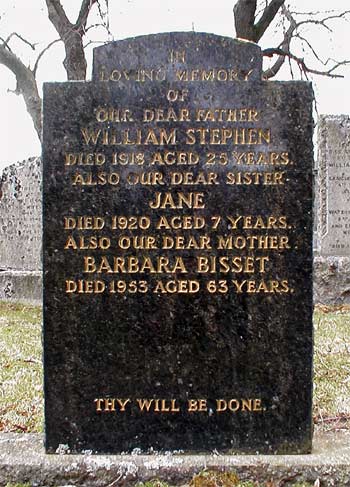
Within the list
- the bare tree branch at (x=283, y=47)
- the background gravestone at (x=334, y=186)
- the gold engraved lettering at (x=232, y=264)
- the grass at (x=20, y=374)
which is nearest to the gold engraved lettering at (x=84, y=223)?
the gold engraved lettering at (x=232, y=264)

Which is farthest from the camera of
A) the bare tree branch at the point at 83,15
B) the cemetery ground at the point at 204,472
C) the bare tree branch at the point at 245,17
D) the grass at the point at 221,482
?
the bare tree branch at the point at 83,15

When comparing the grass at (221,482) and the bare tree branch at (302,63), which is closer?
the grass at (221,482)

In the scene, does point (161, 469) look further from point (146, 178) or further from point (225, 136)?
point (225, 136)

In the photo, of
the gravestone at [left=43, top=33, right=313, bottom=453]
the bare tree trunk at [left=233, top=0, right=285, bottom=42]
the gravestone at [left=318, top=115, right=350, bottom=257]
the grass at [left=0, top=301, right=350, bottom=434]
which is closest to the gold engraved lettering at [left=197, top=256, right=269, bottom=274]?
the gravestone at [left=43, top=33, right=313, bottom=453]

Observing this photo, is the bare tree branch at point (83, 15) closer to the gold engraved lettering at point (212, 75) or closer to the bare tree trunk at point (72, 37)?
the bare tree trunk at point (72, 37)

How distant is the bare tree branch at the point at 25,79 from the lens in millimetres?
17656

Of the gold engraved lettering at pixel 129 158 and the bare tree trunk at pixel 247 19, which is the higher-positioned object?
the bare tree trunk at pixel 247 19

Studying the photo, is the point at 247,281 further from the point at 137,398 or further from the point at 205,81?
the point at 205,81

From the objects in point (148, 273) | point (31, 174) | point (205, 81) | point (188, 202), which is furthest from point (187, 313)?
point (31, 174)

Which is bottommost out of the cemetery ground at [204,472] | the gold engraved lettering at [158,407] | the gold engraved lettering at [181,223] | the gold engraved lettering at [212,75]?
the cemetery ground at [204,472]

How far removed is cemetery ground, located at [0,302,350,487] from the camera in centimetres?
367

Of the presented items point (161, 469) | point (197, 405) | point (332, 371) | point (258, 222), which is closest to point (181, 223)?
point (258, 222)

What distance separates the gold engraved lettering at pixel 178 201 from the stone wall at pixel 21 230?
288 inches

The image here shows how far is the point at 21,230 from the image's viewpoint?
10.9m
